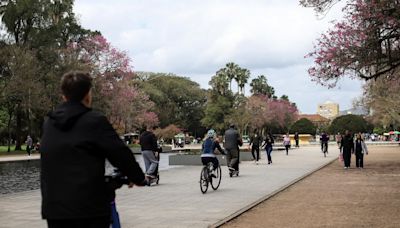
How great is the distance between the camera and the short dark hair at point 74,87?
3.68m

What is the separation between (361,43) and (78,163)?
765 inches

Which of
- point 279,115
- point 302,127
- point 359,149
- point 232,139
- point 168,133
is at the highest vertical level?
point 279,115

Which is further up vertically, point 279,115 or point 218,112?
point 279,115

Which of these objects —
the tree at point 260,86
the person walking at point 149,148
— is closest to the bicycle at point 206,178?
the person walking at point 149,148

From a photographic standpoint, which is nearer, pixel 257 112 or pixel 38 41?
pixel 38 41

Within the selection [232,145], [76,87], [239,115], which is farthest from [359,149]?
[239,115]

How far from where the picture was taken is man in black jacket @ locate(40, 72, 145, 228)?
348cm

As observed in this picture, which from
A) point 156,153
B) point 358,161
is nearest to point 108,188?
point 156,153

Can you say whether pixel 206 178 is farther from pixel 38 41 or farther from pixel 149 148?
pixel 38 41

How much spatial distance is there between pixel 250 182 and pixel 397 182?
4.30 metres

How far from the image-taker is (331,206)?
1096cm

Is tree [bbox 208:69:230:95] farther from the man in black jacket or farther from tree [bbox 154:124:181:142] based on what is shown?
the man in black jacket

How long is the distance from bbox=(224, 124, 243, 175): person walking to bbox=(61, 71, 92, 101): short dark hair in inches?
579

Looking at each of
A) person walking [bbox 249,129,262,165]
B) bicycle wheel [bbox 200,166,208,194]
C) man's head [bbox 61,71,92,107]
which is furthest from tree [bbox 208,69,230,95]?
man's head [bbox 61,71,92,107]
